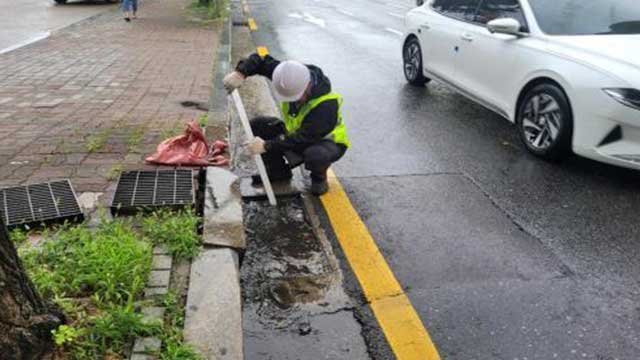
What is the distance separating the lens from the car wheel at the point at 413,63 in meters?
7.95

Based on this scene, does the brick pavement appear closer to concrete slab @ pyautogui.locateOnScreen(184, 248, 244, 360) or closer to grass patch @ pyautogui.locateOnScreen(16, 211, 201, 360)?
grass patch @ pyautogui.locateOnScreen(16, 211, 201, 360)

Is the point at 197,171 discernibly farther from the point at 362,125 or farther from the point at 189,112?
the point at 362,125

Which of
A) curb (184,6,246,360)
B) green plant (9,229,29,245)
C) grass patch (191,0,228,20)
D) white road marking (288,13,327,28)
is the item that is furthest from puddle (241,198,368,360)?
grass patch (191,0,228,20)

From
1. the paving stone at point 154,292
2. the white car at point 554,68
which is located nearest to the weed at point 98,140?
the paving stone at point 154,292

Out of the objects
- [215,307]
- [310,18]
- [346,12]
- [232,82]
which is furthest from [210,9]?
[215,307]

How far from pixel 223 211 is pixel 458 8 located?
443 centimetres

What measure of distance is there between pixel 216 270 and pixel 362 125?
3643 mm

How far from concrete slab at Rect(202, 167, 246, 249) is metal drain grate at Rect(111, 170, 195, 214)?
149mm

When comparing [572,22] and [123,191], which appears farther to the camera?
[572,22]

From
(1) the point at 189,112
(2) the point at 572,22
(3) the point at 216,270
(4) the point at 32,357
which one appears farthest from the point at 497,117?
(4) the point at 32,357

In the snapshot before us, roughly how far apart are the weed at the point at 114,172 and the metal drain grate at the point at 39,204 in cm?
39

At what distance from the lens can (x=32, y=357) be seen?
7.75 feet

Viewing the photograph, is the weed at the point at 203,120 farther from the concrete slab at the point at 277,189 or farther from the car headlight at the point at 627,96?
the car headlight at the point at 627,96

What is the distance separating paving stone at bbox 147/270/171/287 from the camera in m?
3.06
